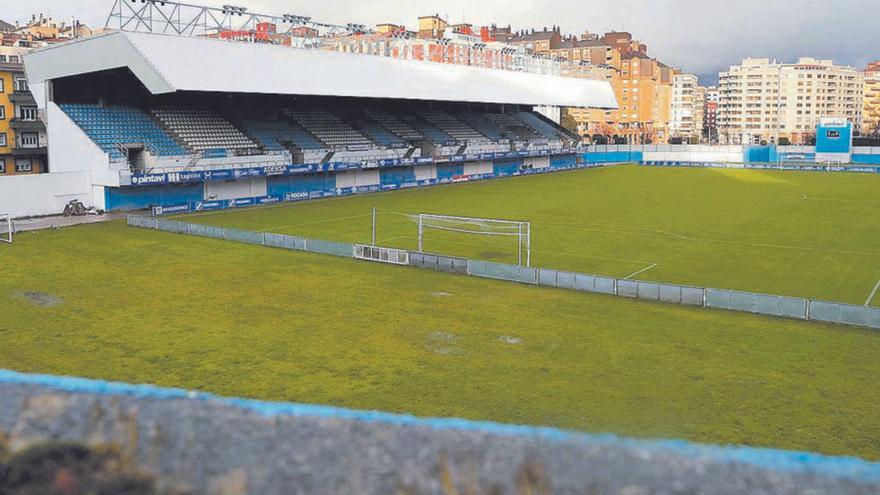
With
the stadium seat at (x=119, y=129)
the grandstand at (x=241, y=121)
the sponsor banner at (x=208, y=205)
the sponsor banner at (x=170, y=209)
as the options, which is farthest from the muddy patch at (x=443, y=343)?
the stadium seat at (x=119, y=129)

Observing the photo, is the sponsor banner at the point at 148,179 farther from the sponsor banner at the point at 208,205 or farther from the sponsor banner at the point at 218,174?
the sponsor banner at the point at 208,205

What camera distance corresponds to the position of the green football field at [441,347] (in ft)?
50.6

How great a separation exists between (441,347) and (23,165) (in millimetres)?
54335

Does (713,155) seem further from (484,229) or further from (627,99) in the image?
(627,99)

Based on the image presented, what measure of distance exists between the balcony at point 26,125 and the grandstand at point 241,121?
13.3m

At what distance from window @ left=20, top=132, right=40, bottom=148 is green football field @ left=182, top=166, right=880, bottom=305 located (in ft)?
82.3

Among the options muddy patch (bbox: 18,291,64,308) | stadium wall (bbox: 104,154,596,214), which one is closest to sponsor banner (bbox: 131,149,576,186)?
stadium wall (bbox: 104,154,596,214)

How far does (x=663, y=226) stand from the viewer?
137ft

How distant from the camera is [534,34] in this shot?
197750mm

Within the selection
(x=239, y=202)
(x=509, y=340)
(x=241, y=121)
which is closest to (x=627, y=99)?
(x=241, y=121)

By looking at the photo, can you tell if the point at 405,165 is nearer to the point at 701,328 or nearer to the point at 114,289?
the point at 114,289

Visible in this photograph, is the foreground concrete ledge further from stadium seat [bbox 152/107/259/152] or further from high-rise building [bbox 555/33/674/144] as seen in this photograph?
high-rise building [bbox 555/33/674/144]

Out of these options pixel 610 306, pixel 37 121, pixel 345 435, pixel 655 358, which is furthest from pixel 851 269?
pixel 37 121

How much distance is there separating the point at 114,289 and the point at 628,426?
18.3 meters
